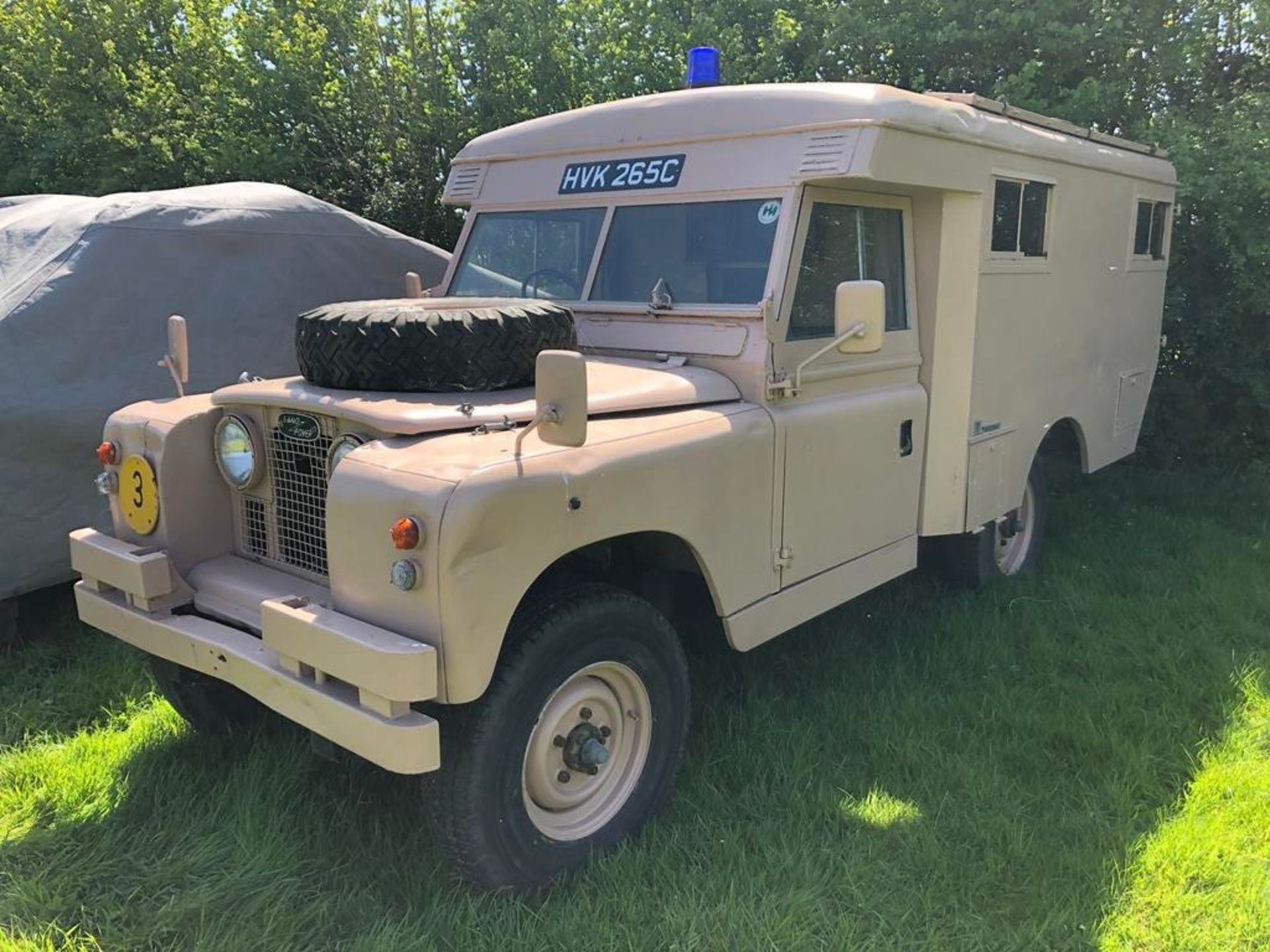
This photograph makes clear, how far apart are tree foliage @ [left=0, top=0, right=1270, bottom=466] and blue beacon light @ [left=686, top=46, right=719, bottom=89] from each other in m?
3.92

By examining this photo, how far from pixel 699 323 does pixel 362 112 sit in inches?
263

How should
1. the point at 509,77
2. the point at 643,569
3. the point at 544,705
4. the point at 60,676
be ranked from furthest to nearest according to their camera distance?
the point at 509,77 → the point at 60,676 → the point at 643,569 → the point at 544,705

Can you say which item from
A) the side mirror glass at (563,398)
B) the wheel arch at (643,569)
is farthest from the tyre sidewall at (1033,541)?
the side mirror glass at (563,398)

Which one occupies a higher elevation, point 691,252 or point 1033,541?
point 691,252

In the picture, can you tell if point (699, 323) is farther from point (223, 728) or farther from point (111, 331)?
point (111, 331)

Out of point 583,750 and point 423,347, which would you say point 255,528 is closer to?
point 423,347

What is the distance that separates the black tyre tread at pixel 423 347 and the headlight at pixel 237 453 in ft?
0.91

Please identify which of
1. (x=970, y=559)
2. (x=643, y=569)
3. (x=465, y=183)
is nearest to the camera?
(x=643, y=569)

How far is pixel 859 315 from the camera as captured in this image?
11.3 feet

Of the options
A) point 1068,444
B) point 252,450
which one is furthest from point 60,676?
point 1068,444

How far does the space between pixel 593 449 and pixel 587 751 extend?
0.92m

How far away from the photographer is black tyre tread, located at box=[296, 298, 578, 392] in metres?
3.13

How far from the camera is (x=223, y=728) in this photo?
154 inches

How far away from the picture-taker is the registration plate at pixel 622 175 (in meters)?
4.01
